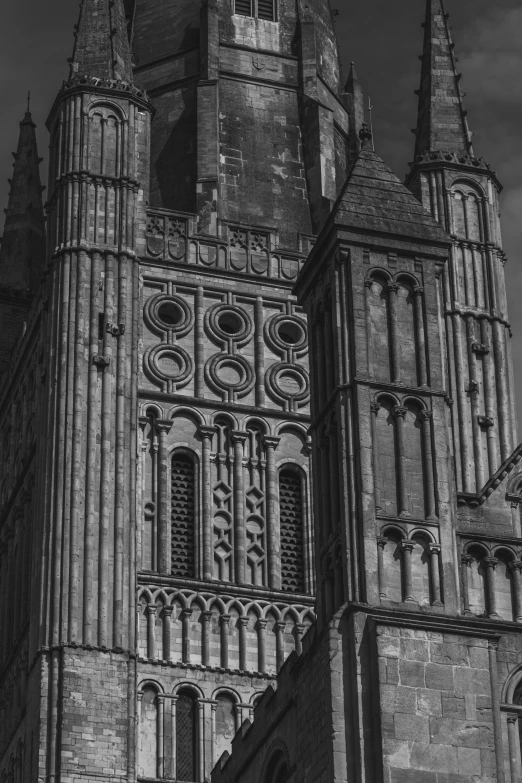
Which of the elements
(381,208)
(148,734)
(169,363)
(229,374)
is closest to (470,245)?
(229,374)

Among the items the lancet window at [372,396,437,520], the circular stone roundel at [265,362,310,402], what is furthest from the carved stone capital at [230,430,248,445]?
the lancet window at [372,396,437,520]

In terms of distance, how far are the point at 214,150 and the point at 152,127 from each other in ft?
6.31

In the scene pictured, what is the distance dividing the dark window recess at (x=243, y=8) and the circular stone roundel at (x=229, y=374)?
9.06 metres

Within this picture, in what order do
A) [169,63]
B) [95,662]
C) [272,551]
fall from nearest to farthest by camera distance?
[95,662] → [272,551] → [169,63]

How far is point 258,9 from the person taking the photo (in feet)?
179

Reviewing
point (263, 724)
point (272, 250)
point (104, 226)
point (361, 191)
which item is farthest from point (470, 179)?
point (263, 724)

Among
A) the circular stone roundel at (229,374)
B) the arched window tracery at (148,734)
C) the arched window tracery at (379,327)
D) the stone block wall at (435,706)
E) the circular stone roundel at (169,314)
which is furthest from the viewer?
the circular stone roundel at (169,314)

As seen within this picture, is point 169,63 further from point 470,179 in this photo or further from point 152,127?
point 470,179

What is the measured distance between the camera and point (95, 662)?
42.9 m

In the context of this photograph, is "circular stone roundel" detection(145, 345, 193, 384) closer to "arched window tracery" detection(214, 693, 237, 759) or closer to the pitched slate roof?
"arched window tracery" detection(214, 693, 237, 759)

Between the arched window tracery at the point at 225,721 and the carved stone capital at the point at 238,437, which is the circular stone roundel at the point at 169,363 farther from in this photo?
the arched window tracery at the point at 225,721

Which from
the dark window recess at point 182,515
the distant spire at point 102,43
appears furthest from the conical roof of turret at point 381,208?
the distant spire at point 102,43

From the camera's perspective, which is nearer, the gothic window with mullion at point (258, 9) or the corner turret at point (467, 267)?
the corner turret at point (467, 267)

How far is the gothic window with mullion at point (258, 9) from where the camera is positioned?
54.3m
